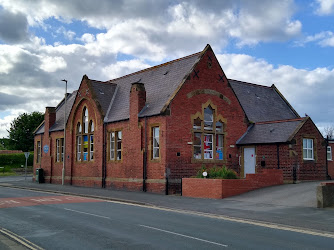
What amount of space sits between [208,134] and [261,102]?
10182 mm

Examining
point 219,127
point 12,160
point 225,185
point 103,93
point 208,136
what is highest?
point 103,93

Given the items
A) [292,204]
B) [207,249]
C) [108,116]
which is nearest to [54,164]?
[108,116]

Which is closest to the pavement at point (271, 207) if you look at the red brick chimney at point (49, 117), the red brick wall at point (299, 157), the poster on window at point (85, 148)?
the red brick wall at point (299, 157)

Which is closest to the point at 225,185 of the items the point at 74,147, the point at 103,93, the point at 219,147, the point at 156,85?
the point at 219,147

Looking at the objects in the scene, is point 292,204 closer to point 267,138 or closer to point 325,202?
point 325,202

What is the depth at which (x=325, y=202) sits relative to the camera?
672 inches

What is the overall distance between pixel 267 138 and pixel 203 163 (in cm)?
512

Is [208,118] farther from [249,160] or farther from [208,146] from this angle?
[249,160]

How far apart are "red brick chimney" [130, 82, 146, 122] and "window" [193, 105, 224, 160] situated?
13.6ft

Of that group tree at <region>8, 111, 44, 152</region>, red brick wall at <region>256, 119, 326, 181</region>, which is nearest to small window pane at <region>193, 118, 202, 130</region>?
red brick wall at <region>256, 119, 326, 181</region>

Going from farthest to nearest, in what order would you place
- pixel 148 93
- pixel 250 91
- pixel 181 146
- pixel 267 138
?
pixel 250 91 < pixel 148 93 < pixel 267 138 < pixel 181 146

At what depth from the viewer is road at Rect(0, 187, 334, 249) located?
979cm

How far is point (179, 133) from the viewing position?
26562 millimetres

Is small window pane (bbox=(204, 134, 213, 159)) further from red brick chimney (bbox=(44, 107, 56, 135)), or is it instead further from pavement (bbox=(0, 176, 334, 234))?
red brick chimney (bbox=(44, 107, 56, 135))
